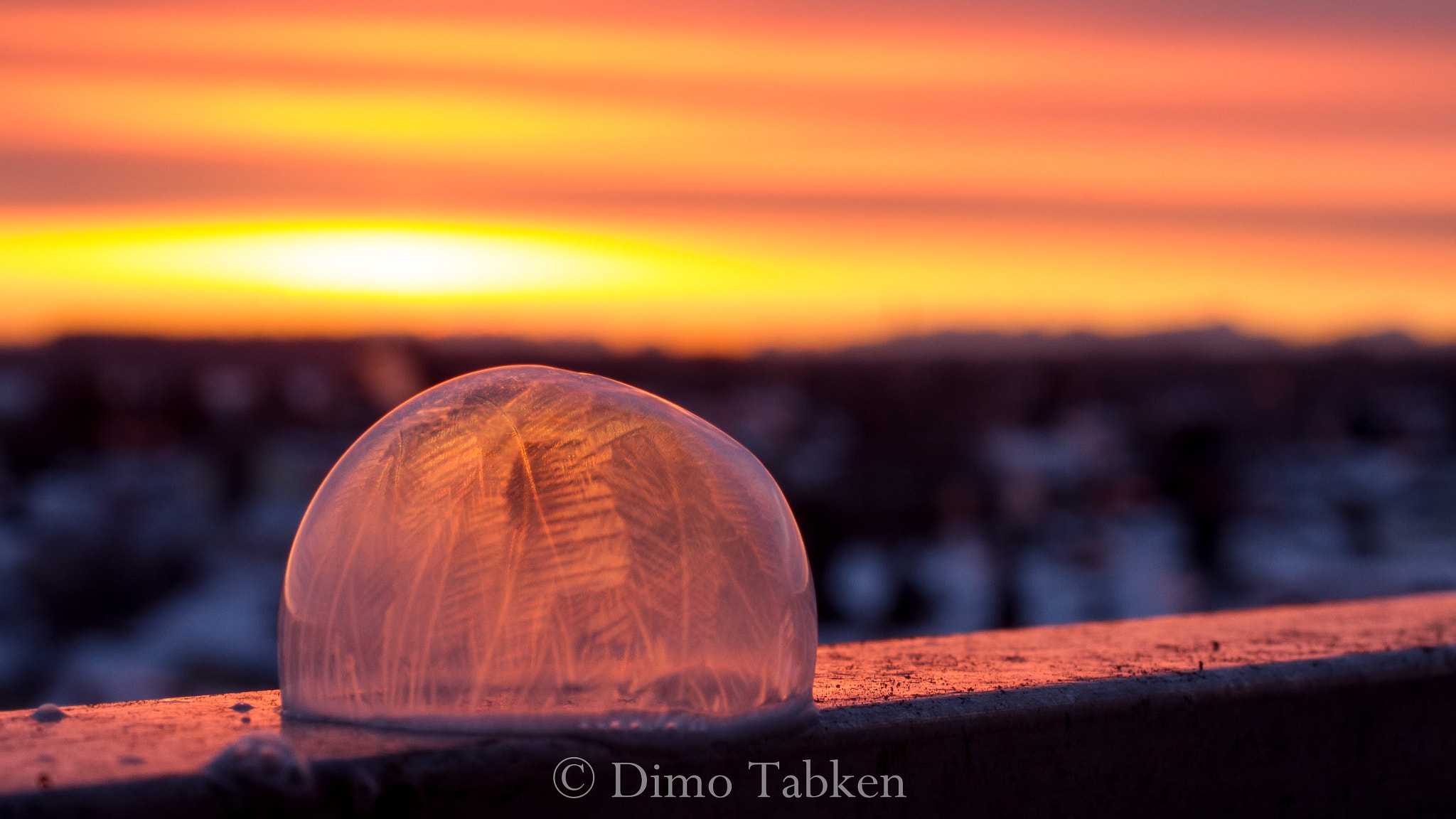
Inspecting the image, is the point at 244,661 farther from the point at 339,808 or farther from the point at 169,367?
the point at 169,367

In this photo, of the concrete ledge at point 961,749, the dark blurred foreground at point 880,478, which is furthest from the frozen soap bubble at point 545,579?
the dark blurred foreground at point 880,478

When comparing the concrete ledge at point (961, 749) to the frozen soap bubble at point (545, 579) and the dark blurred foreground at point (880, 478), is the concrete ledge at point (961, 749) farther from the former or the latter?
the dark blurred foreground at point (880, 478)

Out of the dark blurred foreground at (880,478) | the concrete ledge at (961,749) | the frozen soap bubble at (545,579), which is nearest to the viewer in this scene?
the concrete ledge at (961,749)

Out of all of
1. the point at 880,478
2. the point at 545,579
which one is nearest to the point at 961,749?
the point at 545,579

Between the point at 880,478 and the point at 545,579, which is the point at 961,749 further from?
the point at 880,478

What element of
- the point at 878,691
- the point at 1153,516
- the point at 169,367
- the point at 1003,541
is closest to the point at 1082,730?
the point at 878,691

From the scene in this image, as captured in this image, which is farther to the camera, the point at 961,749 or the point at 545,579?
the point at 961,749
